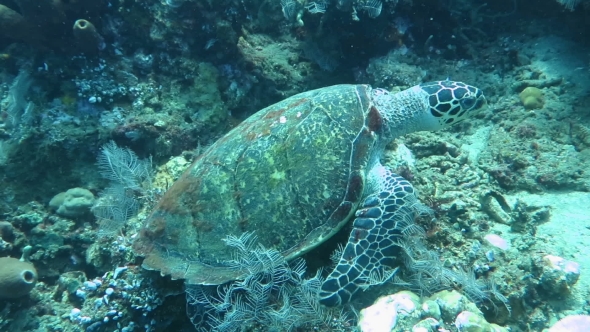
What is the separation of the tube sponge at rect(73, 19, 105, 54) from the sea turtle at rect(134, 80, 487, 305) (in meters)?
2.88

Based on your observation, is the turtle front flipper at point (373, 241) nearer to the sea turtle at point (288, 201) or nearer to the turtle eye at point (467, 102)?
the sea turtle at point (288, 201)

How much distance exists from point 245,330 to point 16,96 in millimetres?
4636

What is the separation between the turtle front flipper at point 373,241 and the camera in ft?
9.19

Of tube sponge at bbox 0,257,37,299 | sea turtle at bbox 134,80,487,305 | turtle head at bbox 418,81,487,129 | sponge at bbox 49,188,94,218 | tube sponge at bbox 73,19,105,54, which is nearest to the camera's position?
sea turtle at bbox 134,80,487,305

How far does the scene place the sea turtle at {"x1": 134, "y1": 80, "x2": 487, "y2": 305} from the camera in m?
2.97

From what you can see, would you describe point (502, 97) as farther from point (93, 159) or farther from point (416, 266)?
point (93, 159)

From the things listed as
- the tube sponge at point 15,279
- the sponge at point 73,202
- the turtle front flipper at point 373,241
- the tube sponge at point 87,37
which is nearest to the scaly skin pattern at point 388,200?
the turtle front flipper at point 373,241

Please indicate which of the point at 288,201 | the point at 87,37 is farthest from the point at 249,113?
the point at 288,201

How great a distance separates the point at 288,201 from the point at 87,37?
3930mm

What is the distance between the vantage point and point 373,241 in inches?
116

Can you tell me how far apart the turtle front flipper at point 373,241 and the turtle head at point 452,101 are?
1.25 meters

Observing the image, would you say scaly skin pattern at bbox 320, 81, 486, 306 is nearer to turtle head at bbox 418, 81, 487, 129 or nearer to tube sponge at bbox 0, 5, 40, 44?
turtle head at bbox 418, 81, 487, 129

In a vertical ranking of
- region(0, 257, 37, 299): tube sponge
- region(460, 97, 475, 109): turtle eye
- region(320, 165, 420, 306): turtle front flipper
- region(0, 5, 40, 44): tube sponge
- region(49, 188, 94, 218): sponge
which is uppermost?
region(0, 5, 40, 44): tube sponge

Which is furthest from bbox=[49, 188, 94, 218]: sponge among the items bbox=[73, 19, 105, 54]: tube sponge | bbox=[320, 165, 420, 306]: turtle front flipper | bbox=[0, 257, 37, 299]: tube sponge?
bbox=[320, 165, 420, 306]: turtle front flipper
